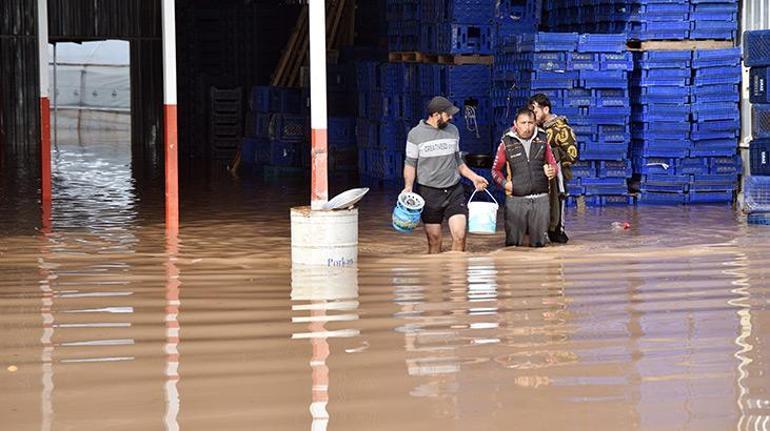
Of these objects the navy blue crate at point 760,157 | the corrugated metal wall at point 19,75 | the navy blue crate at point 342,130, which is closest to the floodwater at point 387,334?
the navy blue crate at point 760,157

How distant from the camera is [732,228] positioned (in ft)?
55.2

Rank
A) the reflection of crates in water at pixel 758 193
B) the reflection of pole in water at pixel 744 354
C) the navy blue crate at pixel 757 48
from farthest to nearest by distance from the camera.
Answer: the navy blue crate at pixel 757 48, the reflection of crates in water at pixel 758 193, the reflection of pole in water at pixel 744 354

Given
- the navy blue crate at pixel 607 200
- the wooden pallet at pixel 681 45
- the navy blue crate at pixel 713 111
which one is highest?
the wooden pallet at pixel 681 45

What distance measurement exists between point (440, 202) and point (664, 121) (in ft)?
21.5

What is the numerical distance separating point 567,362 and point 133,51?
2743cm

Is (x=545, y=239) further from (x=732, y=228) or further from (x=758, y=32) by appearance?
(x=758, y=32)

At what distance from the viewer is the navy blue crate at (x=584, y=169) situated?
19.6 metres

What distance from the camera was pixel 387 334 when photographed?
9.70 meters

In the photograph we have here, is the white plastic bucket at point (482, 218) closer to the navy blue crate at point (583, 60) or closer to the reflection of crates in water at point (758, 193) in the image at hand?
the reflection of crates in water at point (758, 193)

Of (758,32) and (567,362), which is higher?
(758,32)

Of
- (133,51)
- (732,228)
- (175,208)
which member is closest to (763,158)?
(732,228)

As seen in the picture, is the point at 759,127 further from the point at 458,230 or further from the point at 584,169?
the point at 458,230

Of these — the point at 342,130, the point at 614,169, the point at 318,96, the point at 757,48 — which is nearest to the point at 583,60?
the point at 614,169

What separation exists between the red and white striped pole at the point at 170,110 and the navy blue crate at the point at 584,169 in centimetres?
558
